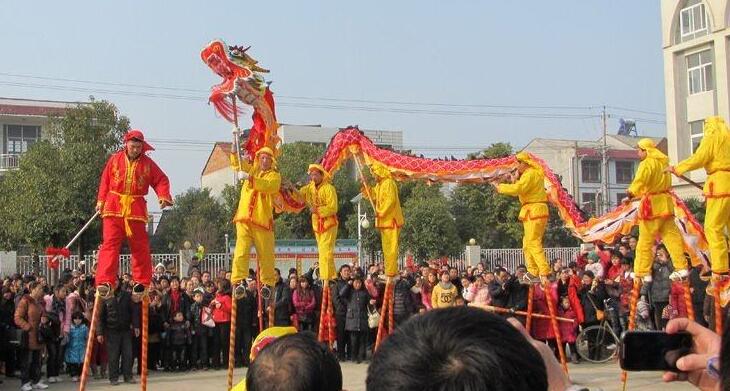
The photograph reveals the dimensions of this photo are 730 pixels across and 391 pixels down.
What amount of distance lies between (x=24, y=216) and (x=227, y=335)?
1539 cm

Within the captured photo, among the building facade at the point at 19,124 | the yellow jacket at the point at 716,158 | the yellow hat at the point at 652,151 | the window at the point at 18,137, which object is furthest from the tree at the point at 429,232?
the yellow jacket at the point at 716,158

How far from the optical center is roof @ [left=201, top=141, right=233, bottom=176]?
57.8 metres

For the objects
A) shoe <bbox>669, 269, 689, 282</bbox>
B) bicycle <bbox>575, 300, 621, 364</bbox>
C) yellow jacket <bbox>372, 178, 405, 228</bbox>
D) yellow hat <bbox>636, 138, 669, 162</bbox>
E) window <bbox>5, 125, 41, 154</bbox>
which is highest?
window <bbox>5, 125, 41, 154</bbox>

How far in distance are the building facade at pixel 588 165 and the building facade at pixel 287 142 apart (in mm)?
8819

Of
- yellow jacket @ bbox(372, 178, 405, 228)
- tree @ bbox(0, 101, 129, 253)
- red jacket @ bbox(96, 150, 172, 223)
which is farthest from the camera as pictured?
tree @ bbox(0, 101, 129, 253)

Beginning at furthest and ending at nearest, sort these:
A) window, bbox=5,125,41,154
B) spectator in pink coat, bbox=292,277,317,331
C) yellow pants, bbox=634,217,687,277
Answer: window, bbox=5,125,41,154 → spectator in pink coat, bbox=292,277,317,331 → yellow pants, bbox=634,217,687,277

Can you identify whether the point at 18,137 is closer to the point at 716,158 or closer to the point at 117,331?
the point at 117,331

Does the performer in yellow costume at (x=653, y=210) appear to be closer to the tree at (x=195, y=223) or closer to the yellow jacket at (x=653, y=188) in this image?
the yellow jacket at (x=653, y=188)

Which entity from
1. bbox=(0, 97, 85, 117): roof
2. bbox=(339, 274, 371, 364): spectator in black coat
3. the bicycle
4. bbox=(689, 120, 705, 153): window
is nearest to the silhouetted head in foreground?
the bicycle

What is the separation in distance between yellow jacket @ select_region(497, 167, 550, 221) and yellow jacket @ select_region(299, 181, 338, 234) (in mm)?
2326

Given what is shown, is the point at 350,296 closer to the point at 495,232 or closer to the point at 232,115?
the point at 232,115

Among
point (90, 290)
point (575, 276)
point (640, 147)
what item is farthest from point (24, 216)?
point (640, 147)

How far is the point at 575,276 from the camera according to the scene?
14.7m

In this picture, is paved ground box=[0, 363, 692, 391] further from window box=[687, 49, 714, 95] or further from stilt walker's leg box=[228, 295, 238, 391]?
window box=[687, 49, 714, 95]
